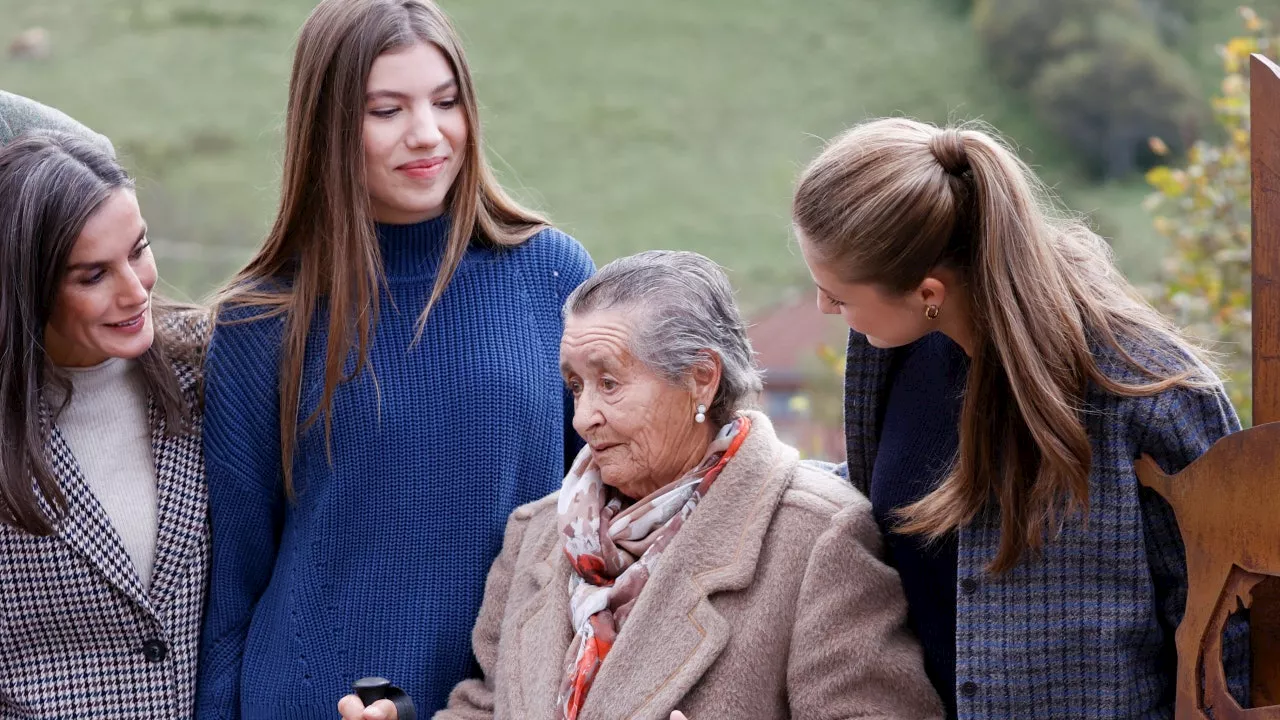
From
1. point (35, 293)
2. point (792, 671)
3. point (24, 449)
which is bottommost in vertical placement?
point (792, 671)

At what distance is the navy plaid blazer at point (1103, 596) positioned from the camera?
1.92 meters

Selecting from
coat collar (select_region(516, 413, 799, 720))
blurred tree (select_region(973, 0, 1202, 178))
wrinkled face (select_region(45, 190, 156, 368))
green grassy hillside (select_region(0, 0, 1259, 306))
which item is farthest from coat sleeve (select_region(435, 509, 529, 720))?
blurred tree (select_region(973, 0, 1202, 178))

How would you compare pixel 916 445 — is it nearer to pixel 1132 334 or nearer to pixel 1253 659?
pixel 1132 334

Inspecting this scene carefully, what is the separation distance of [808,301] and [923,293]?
24.8 ft

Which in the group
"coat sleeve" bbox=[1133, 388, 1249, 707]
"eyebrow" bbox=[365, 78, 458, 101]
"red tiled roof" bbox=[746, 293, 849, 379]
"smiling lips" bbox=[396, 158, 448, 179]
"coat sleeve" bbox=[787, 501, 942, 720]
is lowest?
"red tiled roof" bbox=[746, 293, 849, 379]

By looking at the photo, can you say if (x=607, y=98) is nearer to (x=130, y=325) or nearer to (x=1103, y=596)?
(x=130, y=325)

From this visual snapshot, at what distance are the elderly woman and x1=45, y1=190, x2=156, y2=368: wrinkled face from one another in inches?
30.4

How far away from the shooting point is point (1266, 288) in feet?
6.26

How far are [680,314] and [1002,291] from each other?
56 cm

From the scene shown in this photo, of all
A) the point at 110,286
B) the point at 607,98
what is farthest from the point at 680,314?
the point at 607,98

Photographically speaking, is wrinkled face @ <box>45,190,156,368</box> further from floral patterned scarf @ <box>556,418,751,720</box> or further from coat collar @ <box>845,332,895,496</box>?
coat collar @ <box>845,332,895,496</box>

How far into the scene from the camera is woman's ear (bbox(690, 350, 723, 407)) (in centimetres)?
227

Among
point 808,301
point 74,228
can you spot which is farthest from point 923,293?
point 808,301

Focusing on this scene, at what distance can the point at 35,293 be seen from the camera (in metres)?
2.37
